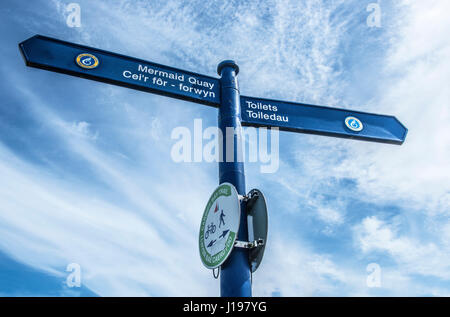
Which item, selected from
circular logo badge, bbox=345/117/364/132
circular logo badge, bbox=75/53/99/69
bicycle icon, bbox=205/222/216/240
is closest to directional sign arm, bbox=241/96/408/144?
circular logo badge, bbox=345/117/364/132

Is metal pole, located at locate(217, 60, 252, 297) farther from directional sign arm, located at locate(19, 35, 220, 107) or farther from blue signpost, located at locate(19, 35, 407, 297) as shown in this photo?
directional sign arm, located at locate(19, 35, 220, 107)

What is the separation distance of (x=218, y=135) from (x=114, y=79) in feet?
5.89

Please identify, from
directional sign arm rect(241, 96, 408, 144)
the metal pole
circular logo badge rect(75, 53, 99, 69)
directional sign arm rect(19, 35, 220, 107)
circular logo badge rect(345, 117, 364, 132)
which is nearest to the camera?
the metal pole

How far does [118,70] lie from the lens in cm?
513

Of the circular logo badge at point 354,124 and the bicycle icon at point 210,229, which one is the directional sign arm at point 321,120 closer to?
the circular logo badge at point 354,124

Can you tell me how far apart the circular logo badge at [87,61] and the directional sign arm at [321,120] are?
95.3 inches

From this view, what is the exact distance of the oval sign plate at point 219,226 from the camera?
12.3 feet

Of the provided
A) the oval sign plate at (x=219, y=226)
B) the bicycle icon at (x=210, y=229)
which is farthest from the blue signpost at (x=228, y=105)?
the bicycle icon at (x=210, y=229)

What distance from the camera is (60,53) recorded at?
4953 millimetres

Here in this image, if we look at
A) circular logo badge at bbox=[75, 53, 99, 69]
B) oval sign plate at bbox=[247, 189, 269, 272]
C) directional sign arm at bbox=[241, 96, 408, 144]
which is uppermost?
circular logo badge at bbox=[75, 53, 99, 69]

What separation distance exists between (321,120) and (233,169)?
7.06 ft

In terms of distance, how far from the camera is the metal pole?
3875 mm

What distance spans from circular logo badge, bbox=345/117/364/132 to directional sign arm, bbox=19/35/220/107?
2.44 m
